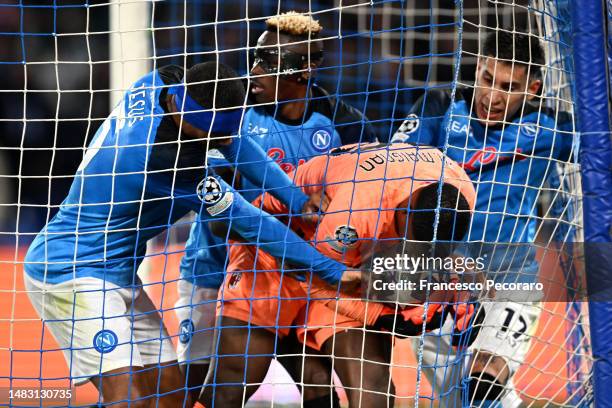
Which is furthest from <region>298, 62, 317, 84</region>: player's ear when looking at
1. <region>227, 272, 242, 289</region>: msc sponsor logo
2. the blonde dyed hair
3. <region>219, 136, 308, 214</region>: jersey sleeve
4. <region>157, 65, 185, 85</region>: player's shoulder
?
<region>227, 272, 242, 289</region>: msc sponsor logo

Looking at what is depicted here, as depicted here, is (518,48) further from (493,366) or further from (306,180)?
(493,366)

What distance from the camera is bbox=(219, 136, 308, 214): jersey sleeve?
3637 millimetres

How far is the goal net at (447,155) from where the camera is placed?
344cm

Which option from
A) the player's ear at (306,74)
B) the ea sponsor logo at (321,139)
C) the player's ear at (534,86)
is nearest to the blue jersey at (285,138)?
the ea sponsor logo at (321,139)

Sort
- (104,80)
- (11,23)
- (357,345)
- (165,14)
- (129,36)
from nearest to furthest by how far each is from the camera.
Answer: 1. (357,345)
2. (129,36)
3. (165,14)
4. (104,80)
5. (11,23)

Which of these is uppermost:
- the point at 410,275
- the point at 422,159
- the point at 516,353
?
the point at 422,159

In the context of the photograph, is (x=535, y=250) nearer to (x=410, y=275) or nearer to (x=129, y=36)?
(x=410, y=275)

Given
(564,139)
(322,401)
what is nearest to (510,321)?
(564,139)

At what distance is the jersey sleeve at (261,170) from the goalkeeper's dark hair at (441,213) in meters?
0.52

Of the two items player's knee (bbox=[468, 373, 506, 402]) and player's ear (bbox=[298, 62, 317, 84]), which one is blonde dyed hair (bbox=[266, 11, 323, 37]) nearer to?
player's ear (bbox=[298, 62, 317, 84])

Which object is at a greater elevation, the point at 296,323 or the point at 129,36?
the point at 129,36

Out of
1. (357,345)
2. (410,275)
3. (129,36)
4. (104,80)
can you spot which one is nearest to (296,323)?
(357,345)

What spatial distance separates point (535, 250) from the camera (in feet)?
11.7

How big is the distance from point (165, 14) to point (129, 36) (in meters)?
1.52
